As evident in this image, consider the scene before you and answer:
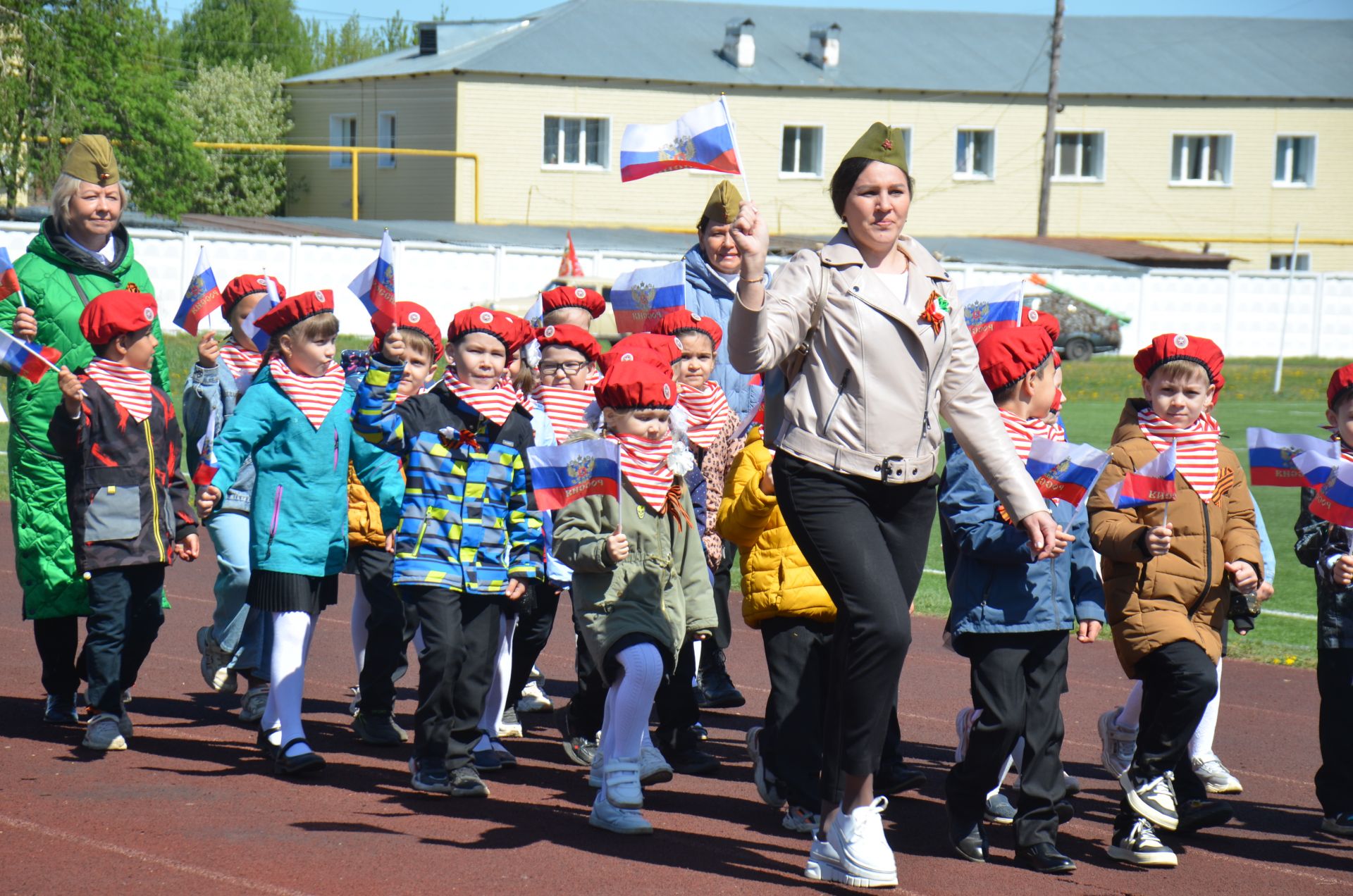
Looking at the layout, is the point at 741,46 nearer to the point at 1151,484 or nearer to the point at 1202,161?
the point at 1202,161

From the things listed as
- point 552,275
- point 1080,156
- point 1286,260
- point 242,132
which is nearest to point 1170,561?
point 552,275

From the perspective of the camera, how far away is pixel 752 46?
165ft

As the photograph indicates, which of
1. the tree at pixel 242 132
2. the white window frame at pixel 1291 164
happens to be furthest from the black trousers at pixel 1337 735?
the white window frame at pixel 1291 164

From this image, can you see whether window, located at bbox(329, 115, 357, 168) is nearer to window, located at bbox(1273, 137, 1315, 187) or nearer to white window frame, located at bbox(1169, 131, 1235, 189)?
white window frame, located at bbox(1169, 131, 1235, 189)

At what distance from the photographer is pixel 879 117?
4884 cm

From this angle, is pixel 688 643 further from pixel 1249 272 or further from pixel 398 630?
pixel 1249 272

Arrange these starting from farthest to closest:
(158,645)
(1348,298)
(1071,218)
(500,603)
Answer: (1071,218), (1348,298), (158,645), (500,603)

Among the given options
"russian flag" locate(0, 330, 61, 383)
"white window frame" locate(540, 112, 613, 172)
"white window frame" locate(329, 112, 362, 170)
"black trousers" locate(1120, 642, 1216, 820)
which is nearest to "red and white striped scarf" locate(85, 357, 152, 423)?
"russian flag" locate(0, 330, 61, 383)

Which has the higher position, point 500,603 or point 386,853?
point 500,603

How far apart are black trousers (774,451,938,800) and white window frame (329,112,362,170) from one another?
50.3 meters

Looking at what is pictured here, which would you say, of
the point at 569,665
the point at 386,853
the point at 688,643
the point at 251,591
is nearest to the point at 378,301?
the point at 251,591

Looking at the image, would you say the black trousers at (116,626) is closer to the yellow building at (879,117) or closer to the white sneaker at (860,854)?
the white sneaker at (860,854)

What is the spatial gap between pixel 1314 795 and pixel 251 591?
14.3 ft

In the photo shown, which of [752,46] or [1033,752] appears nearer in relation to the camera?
[1033,752]
